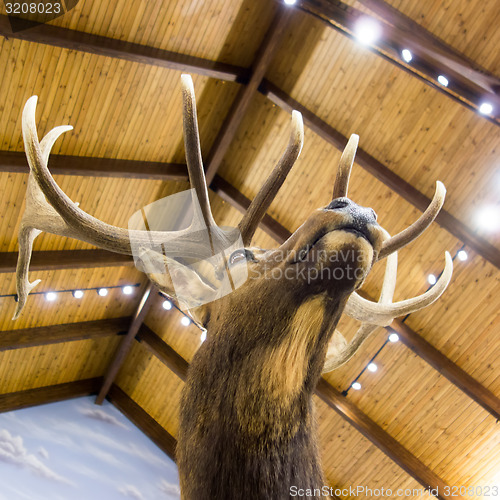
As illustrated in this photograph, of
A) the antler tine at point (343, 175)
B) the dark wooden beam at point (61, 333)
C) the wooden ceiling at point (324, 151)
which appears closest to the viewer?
the antler tine at point (343, 175)

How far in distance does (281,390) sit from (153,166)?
6284 mm

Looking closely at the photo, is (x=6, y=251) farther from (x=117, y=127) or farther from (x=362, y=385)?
(x=362, y=385)

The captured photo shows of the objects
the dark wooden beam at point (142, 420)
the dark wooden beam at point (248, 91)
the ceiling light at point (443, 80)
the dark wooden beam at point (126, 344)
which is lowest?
the dark wooden beam at point (142, 420)

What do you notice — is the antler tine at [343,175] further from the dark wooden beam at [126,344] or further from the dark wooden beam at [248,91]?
the dark wooden beam at [126,344]

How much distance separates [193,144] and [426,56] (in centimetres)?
450

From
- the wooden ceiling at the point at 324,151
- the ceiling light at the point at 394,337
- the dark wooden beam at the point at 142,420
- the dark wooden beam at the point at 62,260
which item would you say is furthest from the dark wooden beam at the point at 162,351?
the ceiling light at the point at 394,337

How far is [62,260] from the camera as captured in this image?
741 centimetres

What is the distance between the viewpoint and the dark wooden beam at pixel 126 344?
30.8 ft

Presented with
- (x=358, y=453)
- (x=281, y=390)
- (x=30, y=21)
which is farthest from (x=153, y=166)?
(x=281, y=390)

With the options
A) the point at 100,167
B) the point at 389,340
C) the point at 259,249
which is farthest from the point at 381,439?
the point at 259,249

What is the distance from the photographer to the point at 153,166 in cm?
755

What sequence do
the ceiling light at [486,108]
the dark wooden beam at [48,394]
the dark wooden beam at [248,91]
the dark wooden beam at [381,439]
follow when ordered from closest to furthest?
the ceiling light at [486,108], the dark wooden beam at [248,91], the dark wooden beam at [381,439], the dark wooden beam at [48,394]

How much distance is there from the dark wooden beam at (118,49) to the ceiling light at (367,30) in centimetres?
178

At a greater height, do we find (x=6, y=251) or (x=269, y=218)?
(x=269, y=218)
